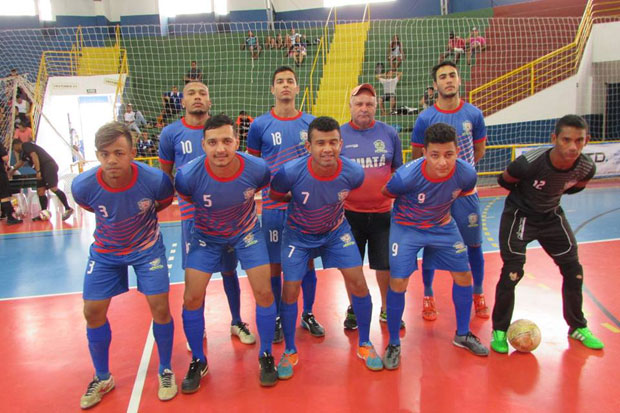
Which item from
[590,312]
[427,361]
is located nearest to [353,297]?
[427,361]

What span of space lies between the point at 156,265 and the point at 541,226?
117 inches

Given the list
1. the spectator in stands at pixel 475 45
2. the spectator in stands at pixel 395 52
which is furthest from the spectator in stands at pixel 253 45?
the spectator in stands at pixel 475 45

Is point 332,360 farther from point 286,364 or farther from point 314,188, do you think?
point 314,188

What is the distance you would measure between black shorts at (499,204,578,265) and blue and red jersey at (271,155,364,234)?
131 cm

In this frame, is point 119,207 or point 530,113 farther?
point 530,113

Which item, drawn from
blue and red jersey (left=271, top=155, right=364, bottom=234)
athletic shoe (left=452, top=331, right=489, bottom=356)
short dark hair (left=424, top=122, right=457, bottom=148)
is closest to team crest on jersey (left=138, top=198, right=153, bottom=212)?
blue and red jersey (left=271, top=155, right=364, bottom=234)

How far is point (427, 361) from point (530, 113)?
11.8 meters

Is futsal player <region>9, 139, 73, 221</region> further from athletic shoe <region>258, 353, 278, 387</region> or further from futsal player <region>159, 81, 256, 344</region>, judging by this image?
athletic shoe <region>258, 353, 278, 387</region>

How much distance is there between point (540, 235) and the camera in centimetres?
356

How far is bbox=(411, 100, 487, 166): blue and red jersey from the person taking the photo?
4.02 m

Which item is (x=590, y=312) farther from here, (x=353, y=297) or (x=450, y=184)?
(x=353, y=297)

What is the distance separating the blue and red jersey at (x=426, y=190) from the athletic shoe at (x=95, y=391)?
2500 mm

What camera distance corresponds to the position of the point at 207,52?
17.7 metres

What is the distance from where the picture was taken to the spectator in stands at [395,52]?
1550 centimetres
